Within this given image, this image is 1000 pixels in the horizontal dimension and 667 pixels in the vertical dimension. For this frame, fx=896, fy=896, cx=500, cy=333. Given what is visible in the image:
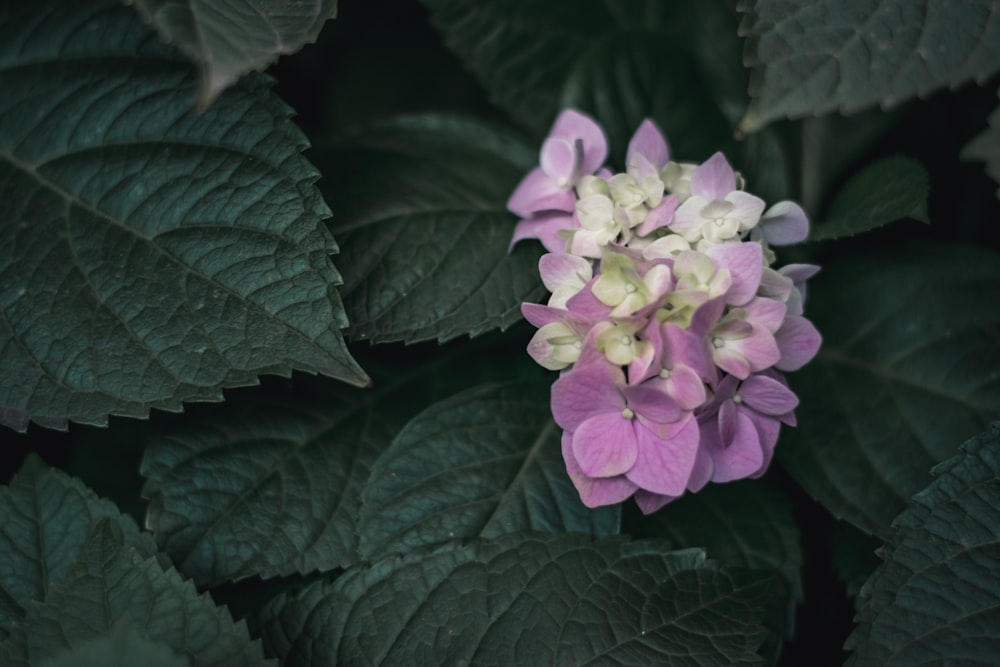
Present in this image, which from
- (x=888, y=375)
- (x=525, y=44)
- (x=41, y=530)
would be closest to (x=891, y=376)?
(x=888, y=375)

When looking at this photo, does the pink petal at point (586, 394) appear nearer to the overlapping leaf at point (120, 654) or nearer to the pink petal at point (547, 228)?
the pink petal at point (547, 228)

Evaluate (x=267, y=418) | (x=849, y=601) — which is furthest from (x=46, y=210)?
(x=849, y=601)

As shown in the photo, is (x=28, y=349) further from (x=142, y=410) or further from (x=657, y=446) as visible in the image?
(x=657, y=446)

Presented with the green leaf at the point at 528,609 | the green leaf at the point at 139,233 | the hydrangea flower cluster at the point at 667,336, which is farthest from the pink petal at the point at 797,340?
the green leaf at the point at 139,233

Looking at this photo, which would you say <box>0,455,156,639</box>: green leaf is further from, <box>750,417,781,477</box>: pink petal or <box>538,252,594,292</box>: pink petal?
<box>750,417,781,477</box>: pink petal

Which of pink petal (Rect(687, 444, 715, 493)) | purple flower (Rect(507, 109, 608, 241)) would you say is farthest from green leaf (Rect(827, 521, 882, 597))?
purple flower (Rect(507, 109, 608, 241))

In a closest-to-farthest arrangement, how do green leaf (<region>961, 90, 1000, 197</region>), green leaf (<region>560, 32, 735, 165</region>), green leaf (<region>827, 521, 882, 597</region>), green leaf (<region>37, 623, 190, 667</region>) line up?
green leaf (<region>37, 623, 190, 667</region>) < green leaf (<region>961, 90, 1000, 197</region>) < green leaf (<region>827, 521, 882, 597</region>) < green leaf (<region>560, 32, 735, 165</region>)
